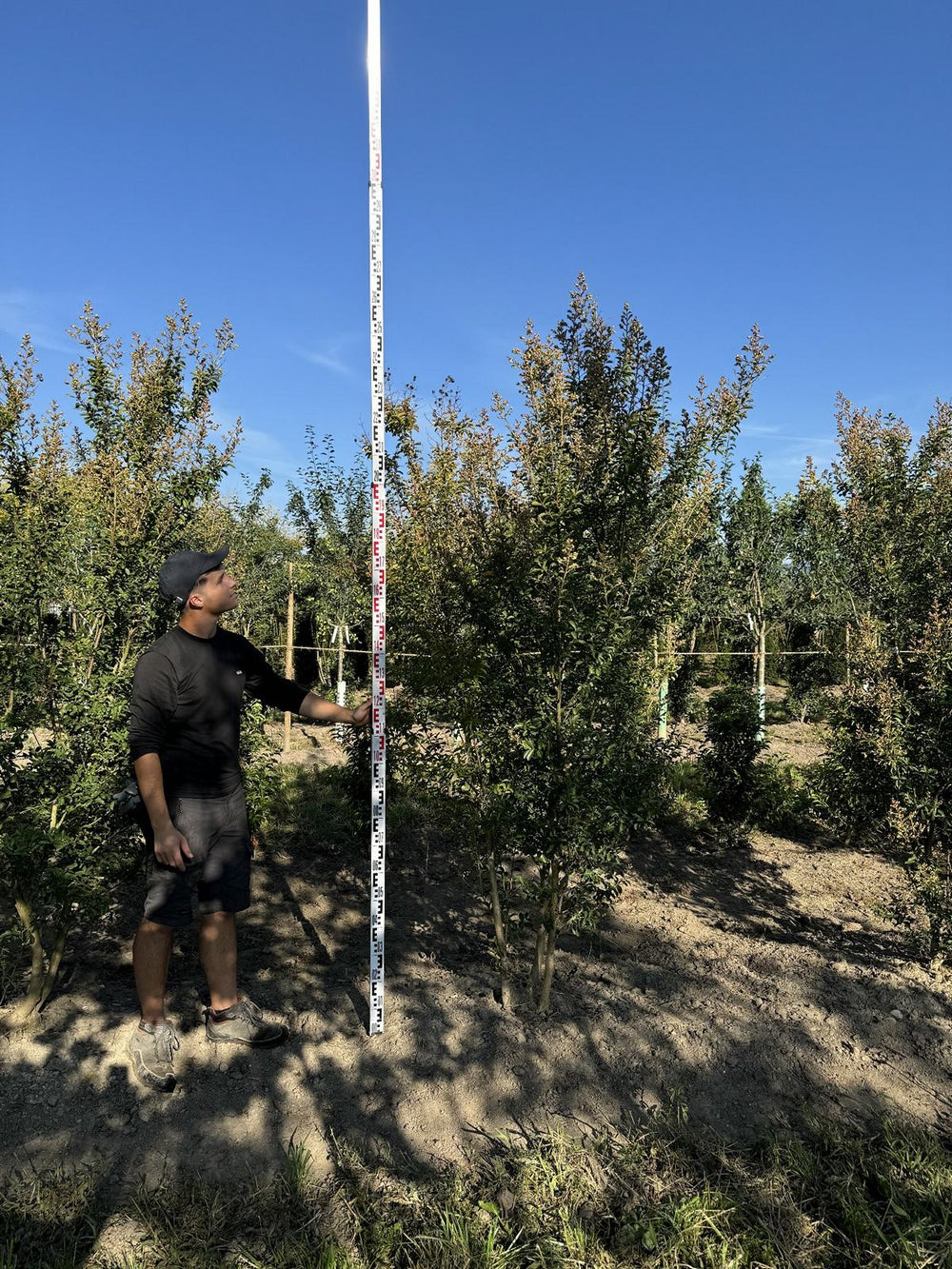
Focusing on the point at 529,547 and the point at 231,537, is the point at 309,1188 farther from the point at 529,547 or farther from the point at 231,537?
the point at 231,537

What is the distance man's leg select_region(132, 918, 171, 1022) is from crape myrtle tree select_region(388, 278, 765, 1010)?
157 centimetres

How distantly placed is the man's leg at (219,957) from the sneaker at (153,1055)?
258 millimetres

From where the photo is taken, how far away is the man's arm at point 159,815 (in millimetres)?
3061

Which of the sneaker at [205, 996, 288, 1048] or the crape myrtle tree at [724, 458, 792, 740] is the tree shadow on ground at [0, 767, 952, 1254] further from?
the crape myrtle tree at [724, 458, 792, 740]

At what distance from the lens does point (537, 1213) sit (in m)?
2.60

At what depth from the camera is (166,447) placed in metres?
4.81

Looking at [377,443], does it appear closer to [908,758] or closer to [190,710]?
[190,710]

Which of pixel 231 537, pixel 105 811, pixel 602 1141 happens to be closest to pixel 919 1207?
pixel 602 1141

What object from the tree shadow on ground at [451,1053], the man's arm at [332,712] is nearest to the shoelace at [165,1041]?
the tree shadow on ground at [451,1053]

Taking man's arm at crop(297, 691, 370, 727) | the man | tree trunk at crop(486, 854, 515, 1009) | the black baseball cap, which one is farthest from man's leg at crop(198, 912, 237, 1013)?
the black baseball cap

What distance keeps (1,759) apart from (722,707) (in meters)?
7.12

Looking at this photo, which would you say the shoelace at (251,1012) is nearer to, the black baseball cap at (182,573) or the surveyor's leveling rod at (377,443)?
the surveyor's leveling rod at (377,443)

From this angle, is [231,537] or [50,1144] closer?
[50,1144]

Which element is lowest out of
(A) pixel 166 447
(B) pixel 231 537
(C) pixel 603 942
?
(C) pixel 603 942
